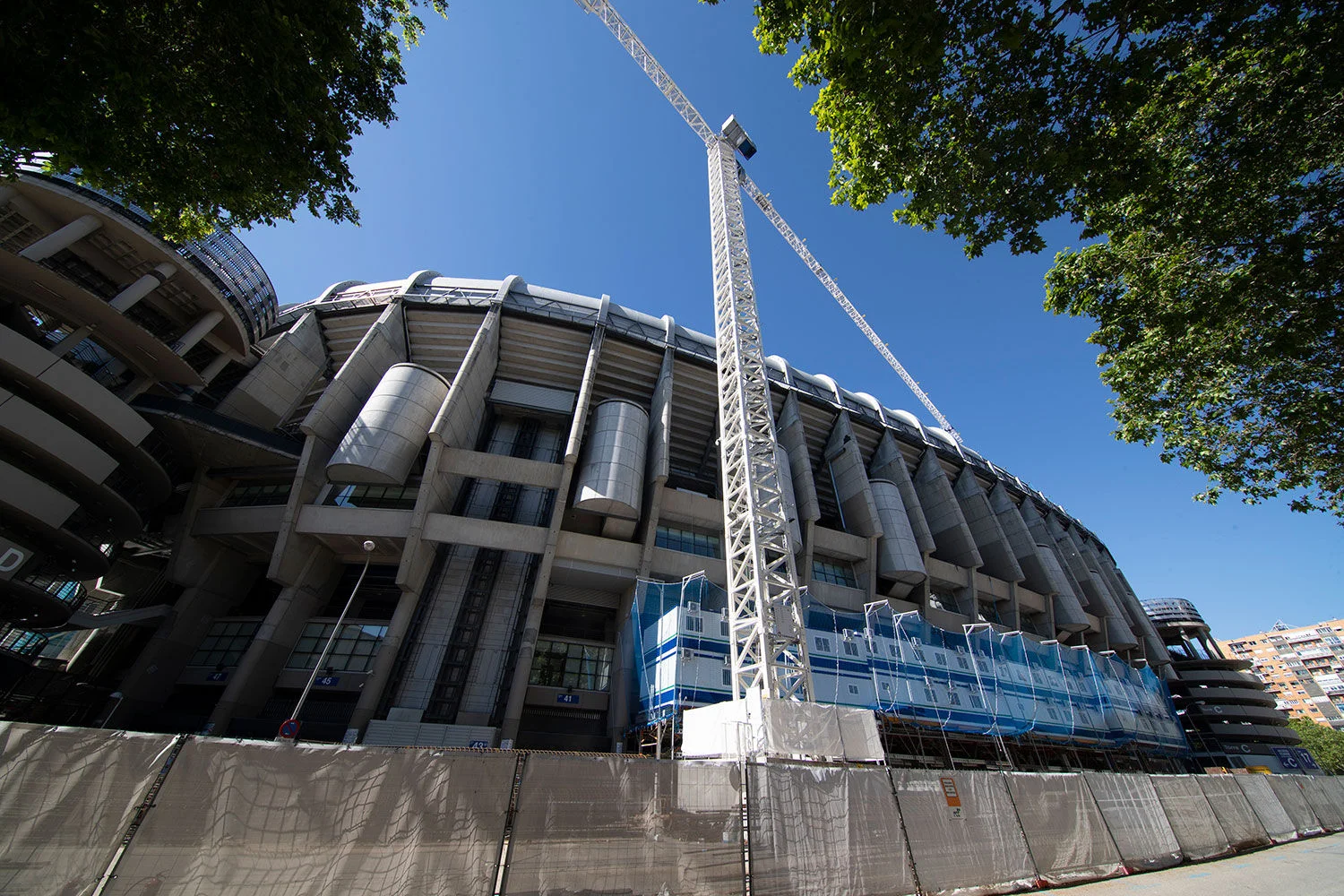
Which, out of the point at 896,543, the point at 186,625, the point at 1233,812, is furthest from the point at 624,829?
the point at 896,543

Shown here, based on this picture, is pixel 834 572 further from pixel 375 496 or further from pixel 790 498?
pixel 375 496

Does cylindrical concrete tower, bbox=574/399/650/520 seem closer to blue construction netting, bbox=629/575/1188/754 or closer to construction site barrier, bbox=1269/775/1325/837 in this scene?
blue construction netting, bbox=629/575/1188/754

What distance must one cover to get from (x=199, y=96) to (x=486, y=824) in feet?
39.4

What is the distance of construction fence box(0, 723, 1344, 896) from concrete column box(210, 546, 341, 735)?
21300 mm

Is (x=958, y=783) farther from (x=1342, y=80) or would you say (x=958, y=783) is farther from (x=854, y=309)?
(x=854, y=309)

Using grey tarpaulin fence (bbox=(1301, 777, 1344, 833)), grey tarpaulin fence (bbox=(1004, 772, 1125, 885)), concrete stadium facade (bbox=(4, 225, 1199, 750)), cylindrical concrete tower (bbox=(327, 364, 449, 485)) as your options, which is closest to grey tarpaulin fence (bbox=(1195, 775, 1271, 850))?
grey tarpaulin fence (bbox=(1301, 777, 1344, 833))

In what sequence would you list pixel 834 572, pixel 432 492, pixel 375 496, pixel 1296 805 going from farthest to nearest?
1. pixel 834 572
2. pixel 375 496
3. pixel 432 492
4. pixel 1296 805

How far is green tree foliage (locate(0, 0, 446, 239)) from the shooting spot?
735 centimetres

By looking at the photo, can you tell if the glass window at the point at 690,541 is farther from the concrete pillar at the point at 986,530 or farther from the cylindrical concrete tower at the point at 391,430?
the concrete pillar at the point at 986,530

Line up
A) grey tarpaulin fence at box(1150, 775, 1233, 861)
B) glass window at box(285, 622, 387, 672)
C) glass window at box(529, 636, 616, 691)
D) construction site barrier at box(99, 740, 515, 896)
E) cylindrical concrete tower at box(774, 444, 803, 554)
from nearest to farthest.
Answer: construction site barrier at box(99, 740, 515, 896) < grey tarpaulin fence at box(1150, 775, 1233, 861) < glass window at box(285, 622, 387, 672) < glass window at box(529, 636, 616, 691) < cylindrical concrete tower at box(774, 444, 803, 554)

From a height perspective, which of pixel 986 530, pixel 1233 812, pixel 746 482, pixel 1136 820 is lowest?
pixel 1136 820

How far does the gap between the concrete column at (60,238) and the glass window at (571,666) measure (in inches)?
1013

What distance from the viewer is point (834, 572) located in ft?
106

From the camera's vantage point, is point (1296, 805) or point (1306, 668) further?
point (1306, 668)
